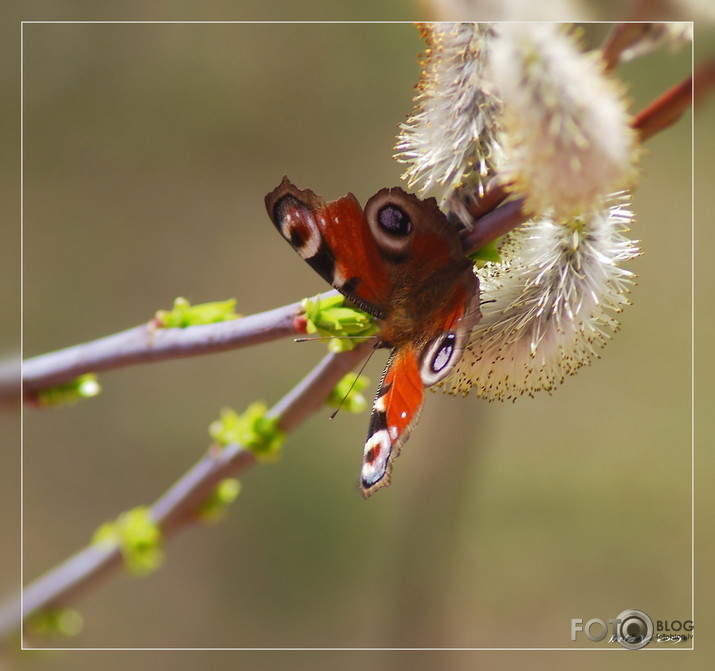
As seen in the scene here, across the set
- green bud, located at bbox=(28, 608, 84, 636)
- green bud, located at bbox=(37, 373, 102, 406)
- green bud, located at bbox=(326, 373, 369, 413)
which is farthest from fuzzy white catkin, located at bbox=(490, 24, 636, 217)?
green bud, located at bbox=(28, 608, 84, 636)

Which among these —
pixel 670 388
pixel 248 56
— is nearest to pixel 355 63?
pixel 248 56

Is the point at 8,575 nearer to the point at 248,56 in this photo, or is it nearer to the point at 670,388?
the point at 248,56

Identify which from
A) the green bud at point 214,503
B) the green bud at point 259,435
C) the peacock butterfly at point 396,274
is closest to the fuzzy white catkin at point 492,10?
the peacock butterfly at point 396,274

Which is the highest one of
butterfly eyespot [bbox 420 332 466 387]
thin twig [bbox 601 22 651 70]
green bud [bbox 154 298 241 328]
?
thin twig [bbox 601 22 651 70]

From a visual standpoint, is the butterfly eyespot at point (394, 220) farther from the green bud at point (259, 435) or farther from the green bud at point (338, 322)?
the green bud at point (259, 435)

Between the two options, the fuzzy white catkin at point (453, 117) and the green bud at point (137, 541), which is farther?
the green bud at point (137, 541)

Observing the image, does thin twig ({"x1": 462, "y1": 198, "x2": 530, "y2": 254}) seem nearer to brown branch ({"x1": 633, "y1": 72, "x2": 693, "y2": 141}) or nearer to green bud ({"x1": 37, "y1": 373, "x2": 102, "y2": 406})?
brown branch ({"x1": 633, "y1": 72, "x2": 693, "y2": 141})
